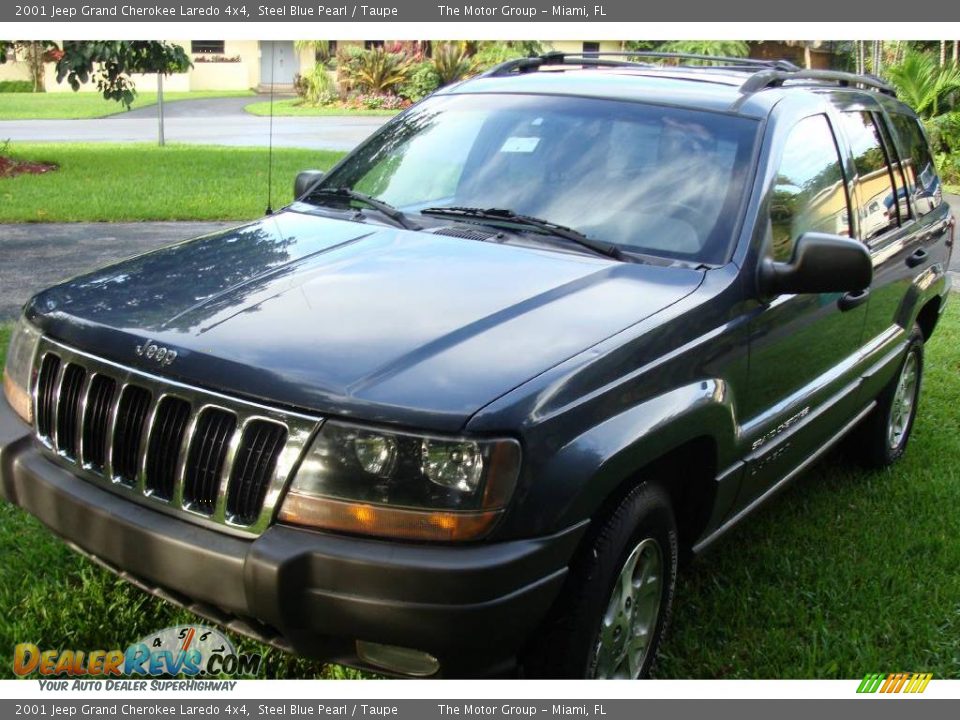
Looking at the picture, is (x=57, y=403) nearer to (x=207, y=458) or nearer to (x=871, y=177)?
(x=207, y=458)

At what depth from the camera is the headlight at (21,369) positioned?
3234mm

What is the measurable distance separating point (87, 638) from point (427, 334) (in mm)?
1569

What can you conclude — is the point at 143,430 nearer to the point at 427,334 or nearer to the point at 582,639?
the point at 427,334

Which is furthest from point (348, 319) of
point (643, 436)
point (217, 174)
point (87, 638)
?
point (217, 174)

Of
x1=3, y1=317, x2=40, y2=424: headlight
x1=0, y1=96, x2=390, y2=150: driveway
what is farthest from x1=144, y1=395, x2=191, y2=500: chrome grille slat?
x1=0, y1=96, x2=390, y2=150: driveway

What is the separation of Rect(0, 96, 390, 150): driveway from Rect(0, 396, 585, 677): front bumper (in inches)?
661

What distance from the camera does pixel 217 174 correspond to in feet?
52.9

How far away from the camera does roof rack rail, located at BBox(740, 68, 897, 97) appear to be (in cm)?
420

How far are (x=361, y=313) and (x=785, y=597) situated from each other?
2068 millimetres

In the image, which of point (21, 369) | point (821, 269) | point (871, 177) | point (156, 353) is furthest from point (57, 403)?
point (871, 177)

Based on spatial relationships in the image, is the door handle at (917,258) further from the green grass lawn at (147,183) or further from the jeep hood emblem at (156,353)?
the green grass lawn at (147,183)

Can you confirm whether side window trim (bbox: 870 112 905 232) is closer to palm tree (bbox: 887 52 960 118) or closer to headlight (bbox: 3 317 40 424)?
headlight (bbox: 3 317 40 424)

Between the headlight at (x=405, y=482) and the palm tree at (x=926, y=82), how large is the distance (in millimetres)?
18484

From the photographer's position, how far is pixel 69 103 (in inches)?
1388
